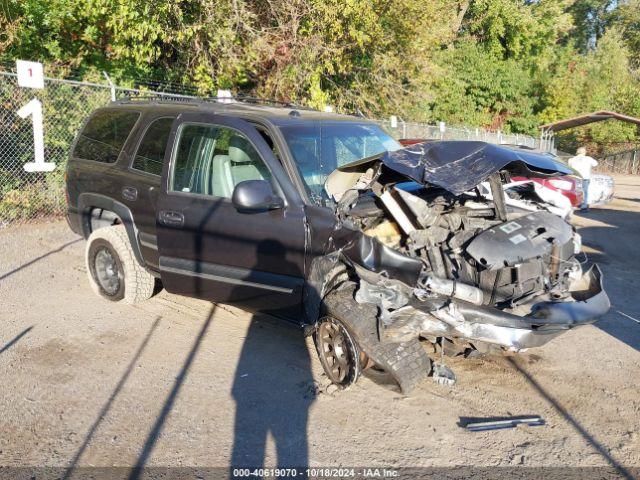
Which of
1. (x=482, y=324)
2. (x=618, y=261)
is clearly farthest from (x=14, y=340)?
(x=618, y=261)

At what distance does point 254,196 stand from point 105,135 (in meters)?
2.66

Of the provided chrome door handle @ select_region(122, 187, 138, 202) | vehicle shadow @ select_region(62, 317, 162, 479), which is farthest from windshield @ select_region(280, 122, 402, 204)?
vehicle shadow @ select_region(62, 317, 162, 479)

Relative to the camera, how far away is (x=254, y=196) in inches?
162

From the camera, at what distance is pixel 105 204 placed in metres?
5.72

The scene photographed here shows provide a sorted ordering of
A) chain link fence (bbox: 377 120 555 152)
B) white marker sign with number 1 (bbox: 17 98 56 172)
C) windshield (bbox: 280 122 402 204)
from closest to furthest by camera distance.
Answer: windshield (bbox: 280 122 402 204) → white marker sign with number 1 (bbox: 17 98 56 172) → chain link fence (bbox: 377 120 555 152)

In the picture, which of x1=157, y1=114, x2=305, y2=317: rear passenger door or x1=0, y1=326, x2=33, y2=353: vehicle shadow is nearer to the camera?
x1=157, y1=114, x2=305, y2=317: rear passenger door

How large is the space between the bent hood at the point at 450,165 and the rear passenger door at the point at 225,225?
0.49m

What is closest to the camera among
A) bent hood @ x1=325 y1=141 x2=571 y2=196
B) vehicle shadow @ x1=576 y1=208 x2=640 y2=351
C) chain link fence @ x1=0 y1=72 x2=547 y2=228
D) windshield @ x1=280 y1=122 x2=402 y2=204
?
bent hood @ x1=325 y1=141 x2=571 y2=196

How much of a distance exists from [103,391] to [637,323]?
492cm

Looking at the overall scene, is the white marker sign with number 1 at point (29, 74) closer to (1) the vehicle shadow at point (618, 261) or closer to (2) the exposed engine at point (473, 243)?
(2) the exposed engine at point (473, 243)

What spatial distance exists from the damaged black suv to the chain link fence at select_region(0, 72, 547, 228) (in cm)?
482

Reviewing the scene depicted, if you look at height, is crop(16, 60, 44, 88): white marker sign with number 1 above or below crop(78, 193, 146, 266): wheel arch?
above

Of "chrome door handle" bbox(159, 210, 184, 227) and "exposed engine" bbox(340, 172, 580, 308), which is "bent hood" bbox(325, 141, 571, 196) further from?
"chrome door handle" bbox(159, 210, 184, 227)

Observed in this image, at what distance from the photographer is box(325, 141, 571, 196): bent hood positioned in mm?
4055
